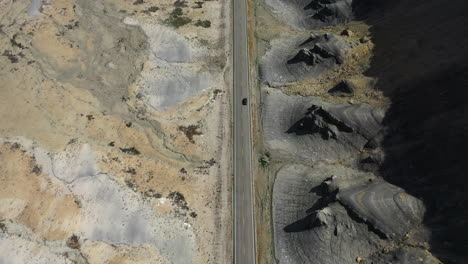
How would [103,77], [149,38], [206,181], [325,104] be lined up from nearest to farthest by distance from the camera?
[206,181] → [325,104] → [103,77] → [149,38]

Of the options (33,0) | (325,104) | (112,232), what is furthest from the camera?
(33,0)

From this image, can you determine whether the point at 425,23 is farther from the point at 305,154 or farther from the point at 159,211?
the point at 159,211

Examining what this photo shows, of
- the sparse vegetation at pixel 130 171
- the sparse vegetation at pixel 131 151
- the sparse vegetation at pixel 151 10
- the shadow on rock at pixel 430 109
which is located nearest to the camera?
the shadow on rock at pixel 430 109

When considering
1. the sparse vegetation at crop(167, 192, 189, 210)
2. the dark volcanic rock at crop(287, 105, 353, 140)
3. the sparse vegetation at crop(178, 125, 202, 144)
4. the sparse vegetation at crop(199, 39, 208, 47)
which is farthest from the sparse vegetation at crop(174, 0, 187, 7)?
the sparse vegetation at crop(167, 192, 189, 210)

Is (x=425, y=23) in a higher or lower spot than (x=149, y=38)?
higher

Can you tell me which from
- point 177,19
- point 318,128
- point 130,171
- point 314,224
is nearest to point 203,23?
point 177,19

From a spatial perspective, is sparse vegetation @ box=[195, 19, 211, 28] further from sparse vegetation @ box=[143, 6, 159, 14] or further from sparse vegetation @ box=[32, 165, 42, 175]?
sparse vegetation @ box=[32, 165, 42, 175]

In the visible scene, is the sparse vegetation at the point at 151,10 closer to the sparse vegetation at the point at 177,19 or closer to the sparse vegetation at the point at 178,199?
the sparse vegetation at the point at 177,19

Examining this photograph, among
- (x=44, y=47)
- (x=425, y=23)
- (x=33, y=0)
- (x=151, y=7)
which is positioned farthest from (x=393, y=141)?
(x=33, y=0)

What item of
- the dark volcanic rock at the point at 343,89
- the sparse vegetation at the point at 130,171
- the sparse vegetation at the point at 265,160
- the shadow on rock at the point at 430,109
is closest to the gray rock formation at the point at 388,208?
the shadow on rock at the point at 430,109
